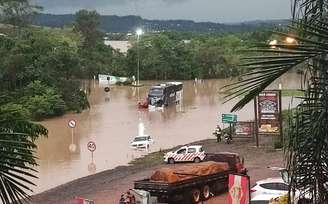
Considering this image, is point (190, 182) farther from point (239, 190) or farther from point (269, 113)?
point (269, 113)

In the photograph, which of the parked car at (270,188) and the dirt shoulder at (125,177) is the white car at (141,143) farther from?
the parked car at (270,188)

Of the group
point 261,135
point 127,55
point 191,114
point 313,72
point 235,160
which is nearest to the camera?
point 313,72

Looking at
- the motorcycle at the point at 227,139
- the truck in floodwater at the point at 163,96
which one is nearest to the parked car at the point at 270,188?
the motorcycle at the point at 227,139

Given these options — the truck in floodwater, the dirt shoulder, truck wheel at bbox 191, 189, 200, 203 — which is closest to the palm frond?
truck wheel at bbox 191, 189, 200, 203

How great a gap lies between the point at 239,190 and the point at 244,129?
66.1ft

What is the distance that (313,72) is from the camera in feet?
8.53

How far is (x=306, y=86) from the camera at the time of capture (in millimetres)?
2648

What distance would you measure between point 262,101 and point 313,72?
24.8m

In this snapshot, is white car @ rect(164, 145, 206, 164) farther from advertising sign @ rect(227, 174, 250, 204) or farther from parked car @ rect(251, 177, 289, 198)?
advertising sign @ rect(227, 174, 250, 204)

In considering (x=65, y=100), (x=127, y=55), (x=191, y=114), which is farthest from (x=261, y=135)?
(x=127, y=55)

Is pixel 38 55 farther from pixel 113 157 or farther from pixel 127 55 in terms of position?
pixel 127 55

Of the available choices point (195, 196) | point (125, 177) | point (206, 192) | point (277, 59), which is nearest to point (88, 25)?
point (125, 177)

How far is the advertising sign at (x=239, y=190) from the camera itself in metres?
10.0

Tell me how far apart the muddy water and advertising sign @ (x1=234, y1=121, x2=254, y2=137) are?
3004mm
